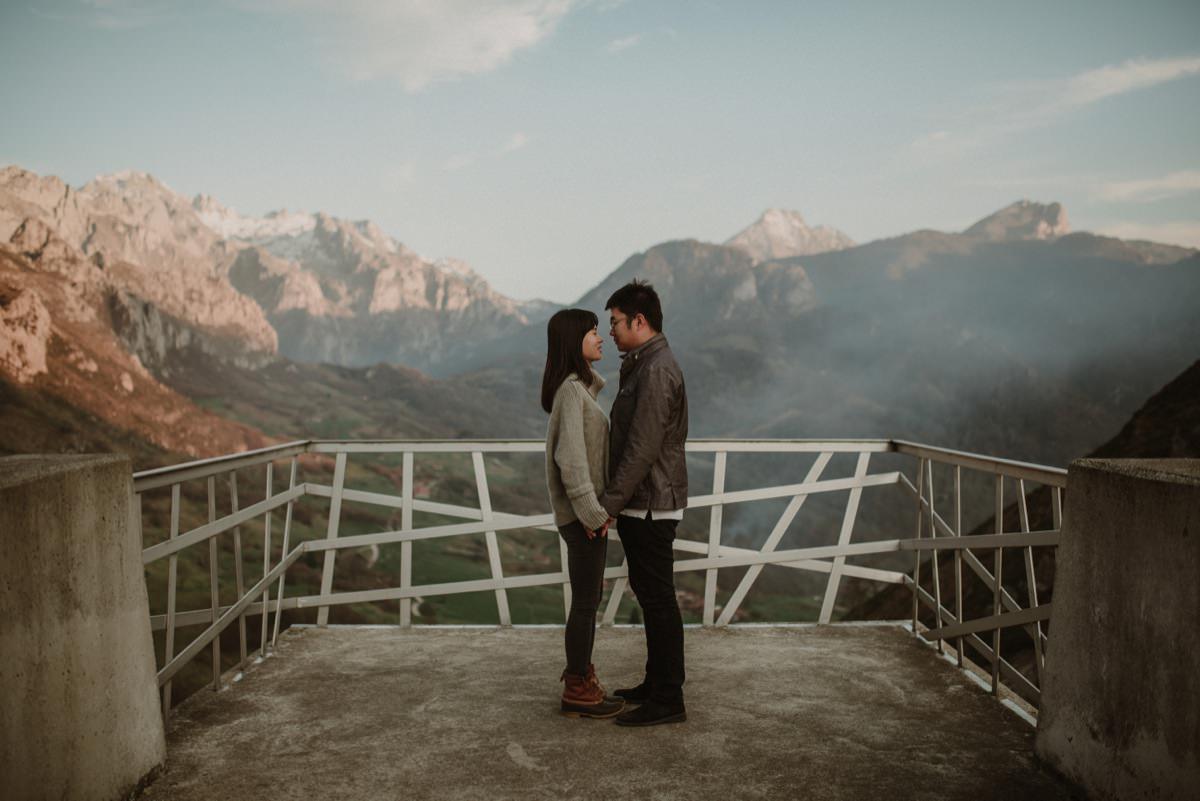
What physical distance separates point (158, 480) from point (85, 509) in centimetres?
67

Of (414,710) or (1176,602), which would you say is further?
(414,710)

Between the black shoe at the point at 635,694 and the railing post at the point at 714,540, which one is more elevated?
the railing post at the point at 714,540

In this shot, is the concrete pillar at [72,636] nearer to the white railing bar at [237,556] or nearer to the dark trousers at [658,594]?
the white railing bar at [237,556]

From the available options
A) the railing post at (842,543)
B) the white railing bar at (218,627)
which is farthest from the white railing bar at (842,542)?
the white railing bar at (218,627)

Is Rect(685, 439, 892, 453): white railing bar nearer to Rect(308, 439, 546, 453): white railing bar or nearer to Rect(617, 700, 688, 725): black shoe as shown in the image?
Rect(308, 439, 546, 453): white railing bar

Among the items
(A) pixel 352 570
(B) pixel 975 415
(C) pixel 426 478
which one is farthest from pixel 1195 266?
(A) pixel 352 570

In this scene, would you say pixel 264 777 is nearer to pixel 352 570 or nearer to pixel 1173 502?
pixel 1173 502

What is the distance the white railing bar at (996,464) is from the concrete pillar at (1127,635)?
0.39 metres

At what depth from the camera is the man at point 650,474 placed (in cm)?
340

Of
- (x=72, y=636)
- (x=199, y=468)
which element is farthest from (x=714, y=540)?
(x=72, y=636)

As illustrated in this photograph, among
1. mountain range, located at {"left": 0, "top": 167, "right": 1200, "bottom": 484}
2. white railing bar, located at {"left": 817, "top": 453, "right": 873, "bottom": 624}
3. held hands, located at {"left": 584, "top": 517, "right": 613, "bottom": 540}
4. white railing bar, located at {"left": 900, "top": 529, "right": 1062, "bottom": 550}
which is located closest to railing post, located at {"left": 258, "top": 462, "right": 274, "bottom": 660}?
held hands, located at {"left": 584, "top": 517, "right": 613, "bottom": 540}

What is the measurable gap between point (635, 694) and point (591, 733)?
40 centimetres

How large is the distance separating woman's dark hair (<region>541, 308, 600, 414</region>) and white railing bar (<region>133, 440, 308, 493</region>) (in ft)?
4.56

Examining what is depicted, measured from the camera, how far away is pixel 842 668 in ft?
14.7
